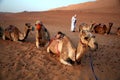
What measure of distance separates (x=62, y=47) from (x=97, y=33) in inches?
347

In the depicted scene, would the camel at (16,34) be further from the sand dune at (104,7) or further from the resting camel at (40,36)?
the sand dune at (104,7)

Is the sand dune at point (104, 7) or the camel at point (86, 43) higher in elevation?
the camel at point (86, 43)

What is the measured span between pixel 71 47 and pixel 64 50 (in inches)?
8.8

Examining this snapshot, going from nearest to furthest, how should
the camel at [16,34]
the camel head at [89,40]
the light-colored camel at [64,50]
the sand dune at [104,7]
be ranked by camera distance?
1. the camel head at [89,40]
2. the light-colored camel at [64,50]
3. the camel at [16,34]
4. the sand dune at [104,7]

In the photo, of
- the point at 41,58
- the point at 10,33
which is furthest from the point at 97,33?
the point at 41,58

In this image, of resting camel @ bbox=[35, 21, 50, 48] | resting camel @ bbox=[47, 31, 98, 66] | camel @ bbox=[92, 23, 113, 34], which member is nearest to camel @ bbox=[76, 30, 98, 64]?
resting camel @ bbox=[47, 31, 98, 66]

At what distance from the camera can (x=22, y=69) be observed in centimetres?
622

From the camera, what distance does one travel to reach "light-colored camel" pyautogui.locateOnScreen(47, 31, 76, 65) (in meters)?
6.61

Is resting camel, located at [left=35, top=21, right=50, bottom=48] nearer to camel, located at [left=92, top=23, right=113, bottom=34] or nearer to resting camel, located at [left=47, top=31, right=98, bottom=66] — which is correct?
resting camel, located at [left=47, top=31, right=98, bottom=66]

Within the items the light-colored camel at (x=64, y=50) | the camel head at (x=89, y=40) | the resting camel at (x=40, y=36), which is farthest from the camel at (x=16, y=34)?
the camel head at (x=89, y=40)

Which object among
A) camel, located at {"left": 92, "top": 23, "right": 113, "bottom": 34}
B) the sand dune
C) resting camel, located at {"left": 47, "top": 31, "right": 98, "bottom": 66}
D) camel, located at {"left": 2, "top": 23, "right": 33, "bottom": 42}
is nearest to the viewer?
resting camel, located at {"left": 47, "top": 31, "right": 98, "bottom": 66}

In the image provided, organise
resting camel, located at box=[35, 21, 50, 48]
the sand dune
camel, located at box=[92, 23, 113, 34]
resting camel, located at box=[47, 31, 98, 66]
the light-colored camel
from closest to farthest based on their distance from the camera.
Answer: resting camel, located at box=[47, 31, 98, 66] → the light-colored camel → resting camel, located at box=[35, 21, 50, 48] → camel, located at box=[92, 23, 113, 34] → the sand dune

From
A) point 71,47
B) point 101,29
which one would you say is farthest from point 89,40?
point 101,29

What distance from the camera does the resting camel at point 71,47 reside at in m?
5.99
